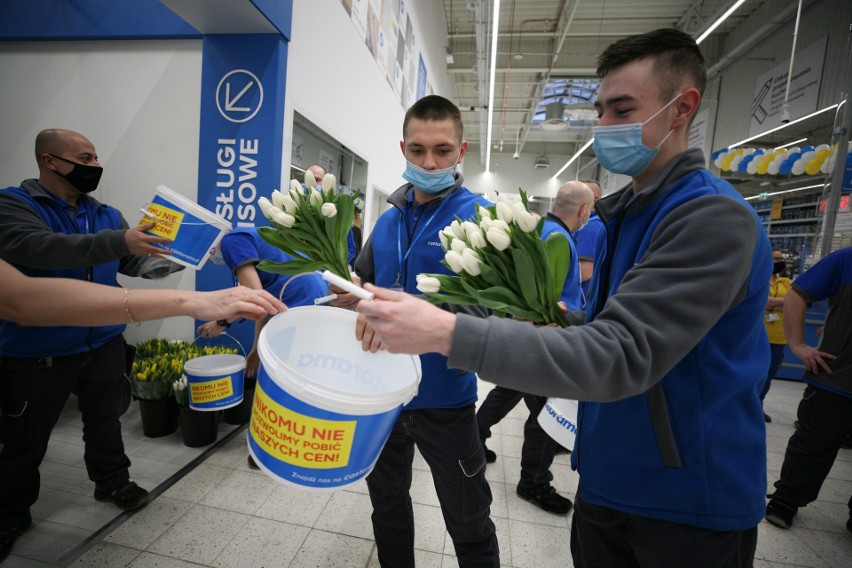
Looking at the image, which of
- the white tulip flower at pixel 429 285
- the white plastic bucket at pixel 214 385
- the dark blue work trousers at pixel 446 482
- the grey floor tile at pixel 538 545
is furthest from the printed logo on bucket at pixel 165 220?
the grey floor tile at pixel 538 545

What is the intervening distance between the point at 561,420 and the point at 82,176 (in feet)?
8.33

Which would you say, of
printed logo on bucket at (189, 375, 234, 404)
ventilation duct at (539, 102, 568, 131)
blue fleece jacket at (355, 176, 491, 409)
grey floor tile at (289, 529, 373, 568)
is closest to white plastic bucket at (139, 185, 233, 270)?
blue fleece jacket at (355, 176, 491, 409)

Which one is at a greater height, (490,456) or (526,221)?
(526,221)

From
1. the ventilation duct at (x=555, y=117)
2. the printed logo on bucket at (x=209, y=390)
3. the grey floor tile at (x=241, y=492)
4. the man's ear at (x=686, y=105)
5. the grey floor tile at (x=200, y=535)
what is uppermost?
the ventilation duct at (x=555, y=117)

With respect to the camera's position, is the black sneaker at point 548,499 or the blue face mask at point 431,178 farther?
the black sneaker at point 548,499

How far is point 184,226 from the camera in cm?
172

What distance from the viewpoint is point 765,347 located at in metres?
0.89

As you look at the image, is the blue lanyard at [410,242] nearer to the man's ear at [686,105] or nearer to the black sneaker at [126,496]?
the man's ear at [686,105]

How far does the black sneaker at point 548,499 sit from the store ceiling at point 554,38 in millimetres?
6697

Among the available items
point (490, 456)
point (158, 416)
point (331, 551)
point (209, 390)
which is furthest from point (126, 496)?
point (490, 456)

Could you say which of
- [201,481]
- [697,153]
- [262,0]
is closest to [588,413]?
[697,153]

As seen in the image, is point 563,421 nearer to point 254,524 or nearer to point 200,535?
point 254,524

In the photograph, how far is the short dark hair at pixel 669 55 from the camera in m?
0.92

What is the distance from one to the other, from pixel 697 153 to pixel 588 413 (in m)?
0.66
